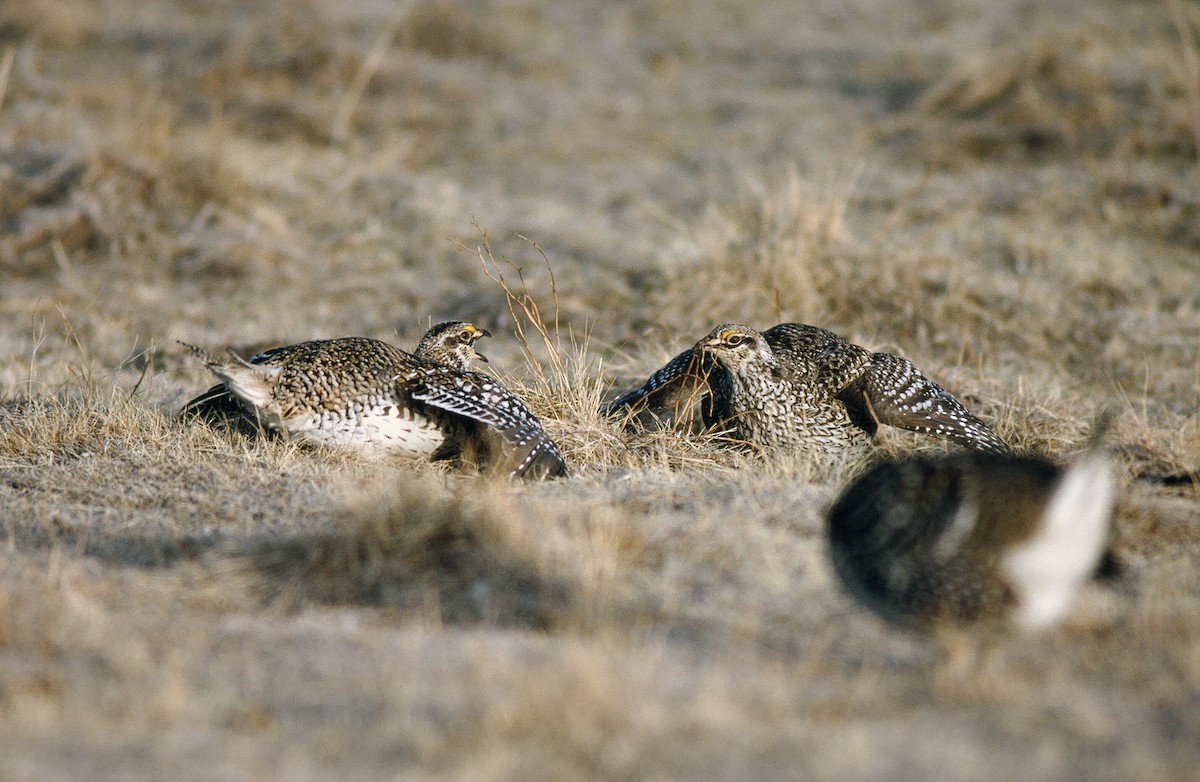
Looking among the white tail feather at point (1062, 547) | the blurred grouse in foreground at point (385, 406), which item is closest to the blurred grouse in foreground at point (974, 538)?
the white tail feather at point (1062, 547)

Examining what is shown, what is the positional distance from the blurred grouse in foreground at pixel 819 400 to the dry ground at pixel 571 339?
298 millimetres

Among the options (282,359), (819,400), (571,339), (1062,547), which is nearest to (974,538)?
(1062,547)

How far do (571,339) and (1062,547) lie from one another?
391 cm

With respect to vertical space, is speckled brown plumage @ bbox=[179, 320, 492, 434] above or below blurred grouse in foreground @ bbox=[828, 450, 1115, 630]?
below

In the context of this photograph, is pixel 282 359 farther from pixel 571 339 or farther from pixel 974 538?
pixel 974 538

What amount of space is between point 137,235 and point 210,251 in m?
0.68

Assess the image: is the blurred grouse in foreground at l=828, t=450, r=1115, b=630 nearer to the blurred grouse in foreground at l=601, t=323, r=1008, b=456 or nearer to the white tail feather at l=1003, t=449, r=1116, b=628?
the white tail feather at l=1003, t=449, r=1116, b=628

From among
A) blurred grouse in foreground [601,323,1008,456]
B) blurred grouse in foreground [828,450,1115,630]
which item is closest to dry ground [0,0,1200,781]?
blurred grouse in foreground [828,450,1115,630]

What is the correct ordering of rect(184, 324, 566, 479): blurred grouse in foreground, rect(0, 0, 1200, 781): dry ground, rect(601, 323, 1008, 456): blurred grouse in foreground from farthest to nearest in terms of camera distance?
1. rect(601, 323, 1008, 456): blurred grouse in foreground
2. rect(184, 324, 566, 479): blurred grouse in foreground
3. rect(0, 0, 1200, 781): dry ground

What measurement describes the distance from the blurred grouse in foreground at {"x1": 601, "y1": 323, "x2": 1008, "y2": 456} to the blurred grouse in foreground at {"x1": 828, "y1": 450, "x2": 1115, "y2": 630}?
2039 millimetres

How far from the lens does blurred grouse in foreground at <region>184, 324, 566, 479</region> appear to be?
5930mm

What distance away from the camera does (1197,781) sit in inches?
123

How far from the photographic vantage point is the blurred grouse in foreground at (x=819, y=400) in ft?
21.4

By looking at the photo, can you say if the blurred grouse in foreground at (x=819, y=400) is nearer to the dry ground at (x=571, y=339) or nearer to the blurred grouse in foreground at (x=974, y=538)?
the dry ground at (x=571, y=339)
